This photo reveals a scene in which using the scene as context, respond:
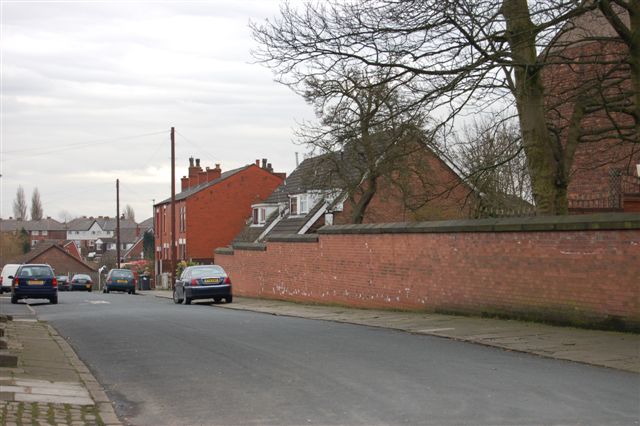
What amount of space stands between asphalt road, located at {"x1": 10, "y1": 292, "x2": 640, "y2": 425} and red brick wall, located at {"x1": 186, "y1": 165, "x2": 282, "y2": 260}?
52037 mm

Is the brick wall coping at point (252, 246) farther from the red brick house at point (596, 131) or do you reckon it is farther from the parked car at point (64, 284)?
the parked car at point (64, 284)

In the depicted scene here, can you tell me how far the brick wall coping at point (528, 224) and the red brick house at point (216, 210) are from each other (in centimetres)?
4467

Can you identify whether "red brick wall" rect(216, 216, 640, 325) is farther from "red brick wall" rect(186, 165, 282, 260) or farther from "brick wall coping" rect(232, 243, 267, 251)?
"red brick wall" rect(186, 165, 282, 260)

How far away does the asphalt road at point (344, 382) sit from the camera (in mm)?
7566

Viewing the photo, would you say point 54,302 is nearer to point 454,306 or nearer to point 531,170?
point 454,306

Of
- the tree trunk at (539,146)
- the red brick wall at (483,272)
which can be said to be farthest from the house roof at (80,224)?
the tree trunk at (539,146)

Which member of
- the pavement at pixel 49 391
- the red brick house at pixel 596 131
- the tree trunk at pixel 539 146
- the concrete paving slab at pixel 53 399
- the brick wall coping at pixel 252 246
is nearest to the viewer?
the pavement at pixel 49 391

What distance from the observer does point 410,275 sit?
21.4 metres

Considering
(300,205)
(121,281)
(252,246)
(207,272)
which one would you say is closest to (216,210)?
(121,281)

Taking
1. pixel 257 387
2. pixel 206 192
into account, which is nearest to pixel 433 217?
pixel 257 387

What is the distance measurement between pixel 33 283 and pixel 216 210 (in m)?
34.8

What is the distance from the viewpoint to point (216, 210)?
67625mm

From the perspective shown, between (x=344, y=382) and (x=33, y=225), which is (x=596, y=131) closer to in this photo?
(x=344, y=382)

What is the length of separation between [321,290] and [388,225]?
5.51 m
